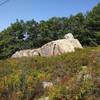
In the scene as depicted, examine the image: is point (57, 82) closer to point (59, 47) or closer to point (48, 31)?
point (59, 47)

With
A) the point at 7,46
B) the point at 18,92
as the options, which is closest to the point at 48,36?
the point at 7,46

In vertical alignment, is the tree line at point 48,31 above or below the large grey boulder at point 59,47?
above

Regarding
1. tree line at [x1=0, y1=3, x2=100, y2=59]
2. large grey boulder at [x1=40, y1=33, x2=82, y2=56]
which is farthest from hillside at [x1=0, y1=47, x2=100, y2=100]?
tree line at [x1=0, y1=3, x2=100, y2=59]

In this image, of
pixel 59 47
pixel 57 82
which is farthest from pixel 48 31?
pixel 57 82

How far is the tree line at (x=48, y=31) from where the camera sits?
44469 millimetres

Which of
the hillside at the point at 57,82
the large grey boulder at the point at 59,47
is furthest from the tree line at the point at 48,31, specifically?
the hillside at the point at 57,82

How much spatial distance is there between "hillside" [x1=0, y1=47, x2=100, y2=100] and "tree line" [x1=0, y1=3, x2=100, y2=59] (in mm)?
24303

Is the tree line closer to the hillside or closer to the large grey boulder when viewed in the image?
the large grey boulder

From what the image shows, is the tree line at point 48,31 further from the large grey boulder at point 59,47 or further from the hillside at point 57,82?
the hillside at point 57,82

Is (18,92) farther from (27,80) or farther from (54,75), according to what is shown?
(54,75)

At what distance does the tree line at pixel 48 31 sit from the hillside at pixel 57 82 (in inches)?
957

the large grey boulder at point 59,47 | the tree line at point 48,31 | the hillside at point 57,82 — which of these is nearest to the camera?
the hillside at point 57,82

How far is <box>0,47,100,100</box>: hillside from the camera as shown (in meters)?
13.3

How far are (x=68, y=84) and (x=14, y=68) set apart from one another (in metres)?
6.83
